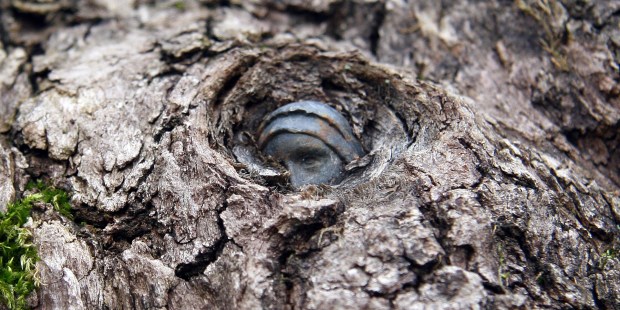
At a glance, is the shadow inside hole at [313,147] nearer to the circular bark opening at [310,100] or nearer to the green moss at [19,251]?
the circular bark opening at [310,100]

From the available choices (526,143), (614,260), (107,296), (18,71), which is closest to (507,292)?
(614,260)

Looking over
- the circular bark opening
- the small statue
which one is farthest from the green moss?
the small statue

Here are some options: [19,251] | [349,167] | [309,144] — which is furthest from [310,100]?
[19,251]

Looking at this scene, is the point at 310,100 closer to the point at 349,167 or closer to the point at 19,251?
the point at 349,167

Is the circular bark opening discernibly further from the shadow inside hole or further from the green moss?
the green moss

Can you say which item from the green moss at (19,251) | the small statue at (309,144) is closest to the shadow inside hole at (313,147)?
the small statue at (309,144)

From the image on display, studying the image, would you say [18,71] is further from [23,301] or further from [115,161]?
[23,301]
